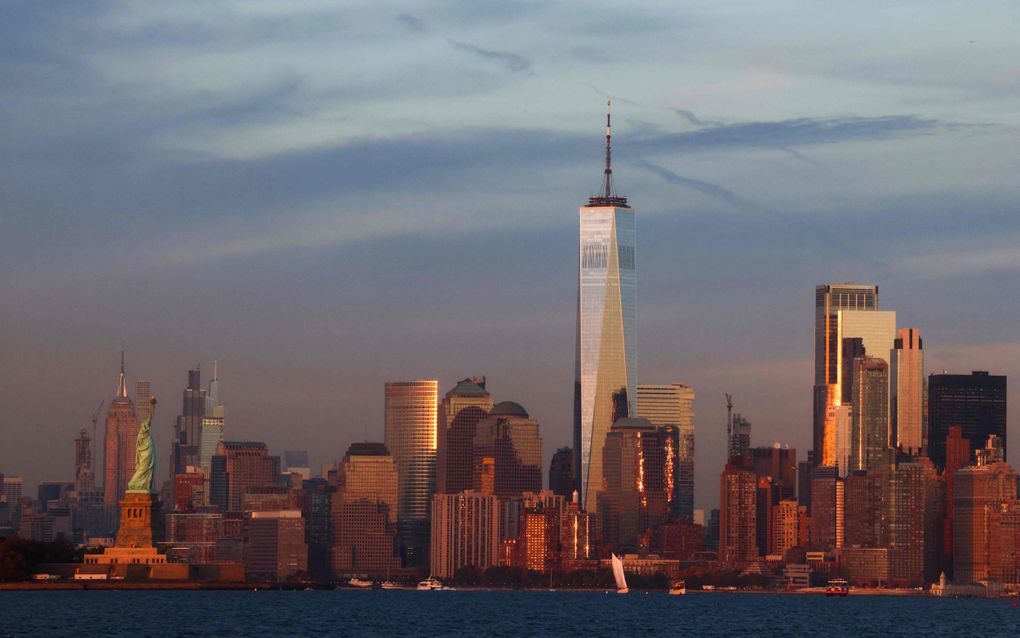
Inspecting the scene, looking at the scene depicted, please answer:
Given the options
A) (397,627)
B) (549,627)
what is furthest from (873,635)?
(397,627)

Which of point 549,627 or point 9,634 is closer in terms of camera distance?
point 9,634

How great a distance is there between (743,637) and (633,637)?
9527 millimetres

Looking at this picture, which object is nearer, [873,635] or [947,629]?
[873,635]

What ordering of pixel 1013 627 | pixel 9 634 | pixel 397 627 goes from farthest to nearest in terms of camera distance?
pixel 1013 627 → pixel 397 627 → pixel 9 634

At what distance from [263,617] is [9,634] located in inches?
1671

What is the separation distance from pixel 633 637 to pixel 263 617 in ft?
118

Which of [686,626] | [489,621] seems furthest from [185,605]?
[686,626]

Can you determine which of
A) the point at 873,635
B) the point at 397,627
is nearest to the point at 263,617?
the point at 397,627

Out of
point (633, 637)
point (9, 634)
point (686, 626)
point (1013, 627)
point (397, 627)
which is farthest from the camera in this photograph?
point (1013, 627)

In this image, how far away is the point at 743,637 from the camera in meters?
160

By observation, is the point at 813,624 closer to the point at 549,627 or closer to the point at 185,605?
the point at 549,627

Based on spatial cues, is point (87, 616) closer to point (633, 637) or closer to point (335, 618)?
point (335, 618)

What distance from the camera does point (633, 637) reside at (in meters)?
156

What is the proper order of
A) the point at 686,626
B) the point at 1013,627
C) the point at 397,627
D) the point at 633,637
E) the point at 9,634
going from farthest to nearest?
the point at 1013,627, the point at 686,626, the point at 397,627, the point at 633,637, the point at 9,634
